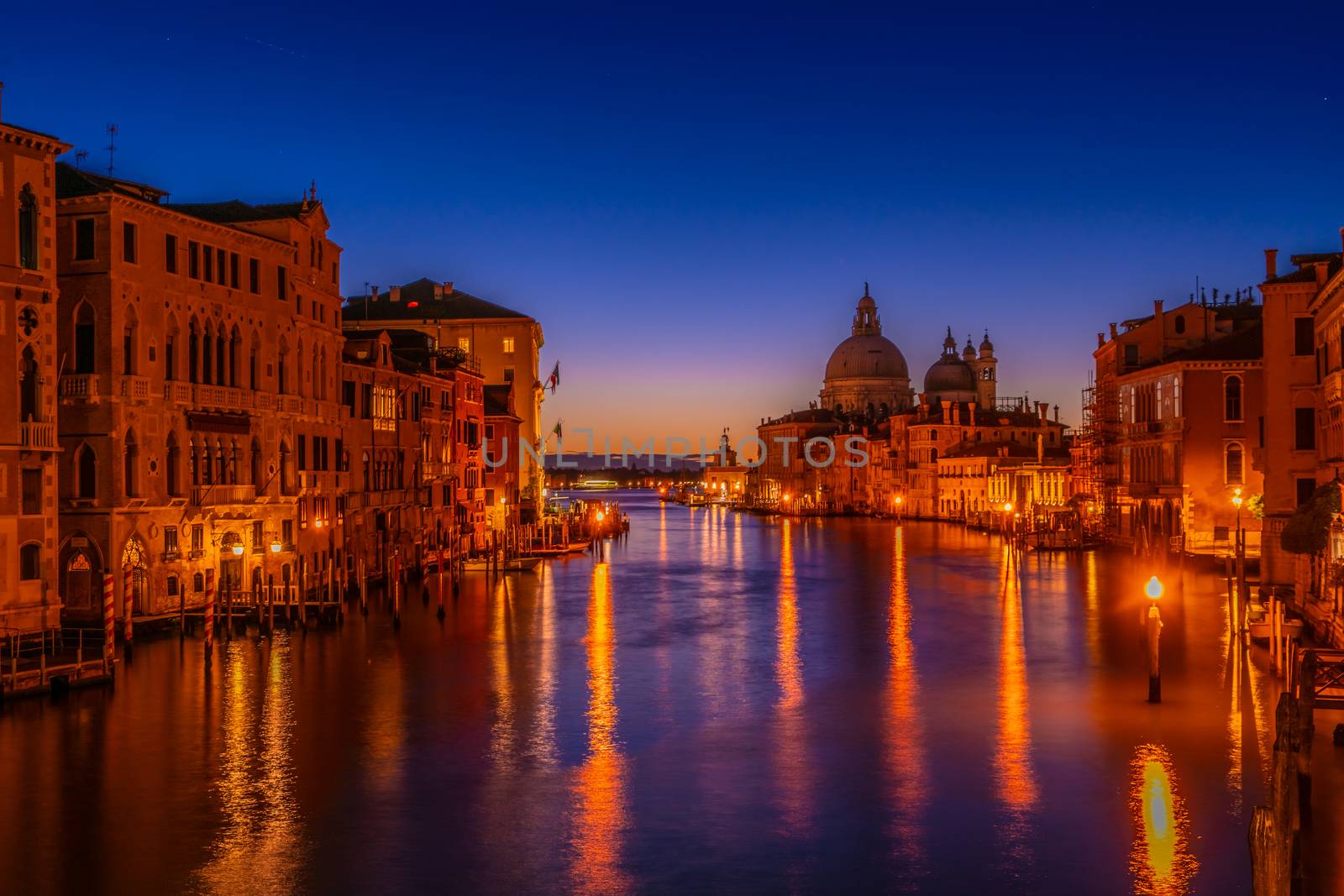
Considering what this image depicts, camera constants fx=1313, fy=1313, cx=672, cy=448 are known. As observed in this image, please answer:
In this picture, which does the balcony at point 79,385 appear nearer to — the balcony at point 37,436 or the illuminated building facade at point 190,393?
the illuminated building facade at point 190,393

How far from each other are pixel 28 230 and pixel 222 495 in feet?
27.1

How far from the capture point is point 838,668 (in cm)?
2605

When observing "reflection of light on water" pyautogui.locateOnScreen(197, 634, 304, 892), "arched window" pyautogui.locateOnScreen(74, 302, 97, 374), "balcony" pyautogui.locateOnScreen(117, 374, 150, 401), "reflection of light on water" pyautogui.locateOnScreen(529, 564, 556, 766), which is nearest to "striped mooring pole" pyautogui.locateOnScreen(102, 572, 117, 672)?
"reflection of light on water" pyautogui.locateOnScreen(197, 634, 304, 892)

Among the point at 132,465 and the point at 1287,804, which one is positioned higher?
the point at 132,465

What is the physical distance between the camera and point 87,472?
1050 inches

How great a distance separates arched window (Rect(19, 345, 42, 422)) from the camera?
2370 centimetres

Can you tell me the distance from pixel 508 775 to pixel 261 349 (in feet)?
61.5

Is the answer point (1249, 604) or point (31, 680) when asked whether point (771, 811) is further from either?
point (1249, 604)

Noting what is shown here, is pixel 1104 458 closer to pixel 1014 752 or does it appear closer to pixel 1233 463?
pixel 1233 463

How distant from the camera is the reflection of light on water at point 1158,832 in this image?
1245 cm

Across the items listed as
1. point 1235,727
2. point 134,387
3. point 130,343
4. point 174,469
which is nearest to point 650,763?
point 1235,727

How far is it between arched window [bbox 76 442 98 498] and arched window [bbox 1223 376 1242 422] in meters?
41.1

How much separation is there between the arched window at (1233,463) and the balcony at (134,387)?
133ft

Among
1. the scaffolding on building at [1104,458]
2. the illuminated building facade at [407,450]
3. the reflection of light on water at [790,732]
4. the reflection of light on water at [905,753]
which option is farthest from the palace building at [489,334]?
the reflection of light on water at [905,753]
